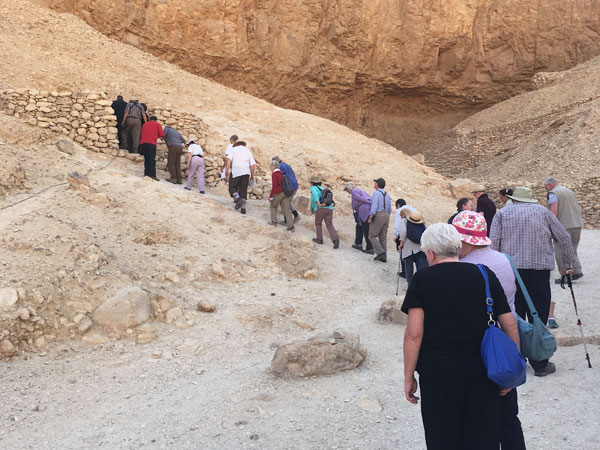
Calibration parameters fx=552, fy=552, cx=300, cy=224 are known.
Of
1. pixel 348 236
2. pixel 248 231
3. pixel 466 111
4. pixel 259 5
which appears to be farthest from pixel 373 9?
pixel 248 231

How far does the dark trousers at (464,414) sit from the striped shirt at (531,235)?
235 cm

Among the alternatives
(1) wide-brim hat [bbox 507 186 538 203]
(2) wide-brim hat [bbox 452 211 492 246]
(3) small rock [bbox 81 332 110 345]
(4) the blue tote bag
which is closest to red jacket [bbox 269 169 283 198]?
(3) small rock [bbox 81 332 110 345]

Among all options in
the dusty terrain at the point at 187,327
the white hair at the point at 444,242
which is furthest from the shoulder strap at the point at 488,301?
the dusty terrain at the point at 187,327

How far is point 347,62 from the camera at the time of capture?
1218 inches

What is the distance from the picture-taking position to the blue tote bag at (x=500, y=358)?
2.56 meters

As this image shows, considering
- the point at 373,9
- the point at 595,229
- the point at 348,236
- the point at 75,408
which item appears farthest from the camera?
the point at 373,9

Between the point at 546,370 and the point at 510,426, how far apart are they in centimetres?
214

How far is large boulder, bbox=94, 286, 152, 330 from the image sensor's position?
5.80m

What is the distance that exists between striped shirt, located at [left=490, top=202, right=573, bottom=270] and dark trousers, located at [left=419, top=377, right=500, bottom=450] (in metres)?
2.35

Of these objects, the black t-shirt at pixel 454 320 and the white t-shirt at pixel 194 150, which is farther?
the white t-shirt at pixel 194 150

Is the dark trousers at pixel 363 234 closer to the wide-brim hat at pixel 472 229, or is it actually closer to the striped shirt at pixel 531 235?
the striped shirt at pixel 531 235

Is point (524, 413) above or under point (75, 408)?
above

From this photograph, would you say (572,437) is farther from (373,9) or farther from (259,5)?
(373,9)

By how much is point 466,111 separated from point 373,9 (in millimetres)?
10565
